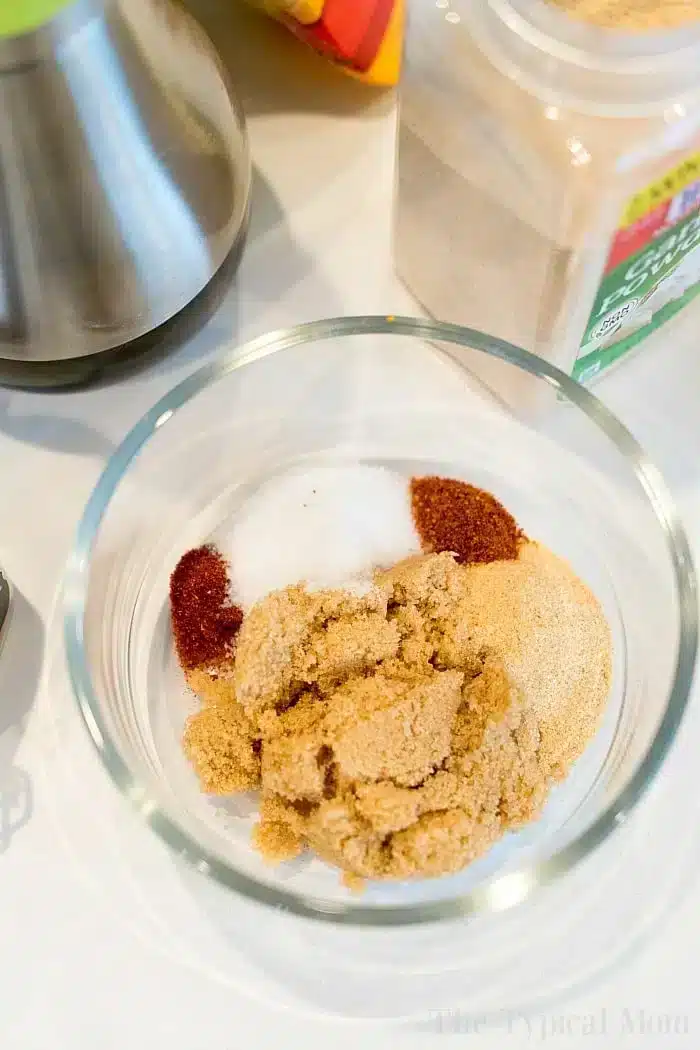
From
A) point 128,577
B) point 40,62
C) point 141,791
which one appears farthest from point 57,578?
point 40,62

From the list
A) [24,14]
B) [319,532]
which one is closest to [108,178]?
[24,14]

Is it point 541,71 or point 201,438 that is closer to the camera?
point 541,71

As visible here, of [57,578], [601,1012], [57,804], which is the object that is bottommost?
[601,1012]

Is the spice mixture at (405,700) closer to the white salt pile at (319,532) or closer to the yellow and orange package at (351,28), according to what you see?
the white salt pile at (319,532)

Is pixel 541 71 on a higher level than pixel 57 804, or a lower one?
higher

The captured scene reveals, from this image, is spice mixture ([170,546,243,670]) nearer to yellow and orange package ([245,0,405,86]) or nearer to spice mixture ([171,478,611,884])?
spice mixture ([171,478,611,884])

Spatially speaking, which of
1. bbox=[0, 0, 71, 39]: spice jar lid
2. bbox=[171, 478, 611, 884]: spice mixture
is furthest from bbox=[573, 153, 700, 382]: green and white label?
bbox=[0, 0, 71, 39]: spice jar lid

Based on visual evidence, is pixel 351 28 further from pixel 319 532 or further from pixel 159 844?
pixel 159 844

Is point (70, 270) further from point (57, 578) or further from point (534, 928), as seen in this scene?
point (534, 928)
